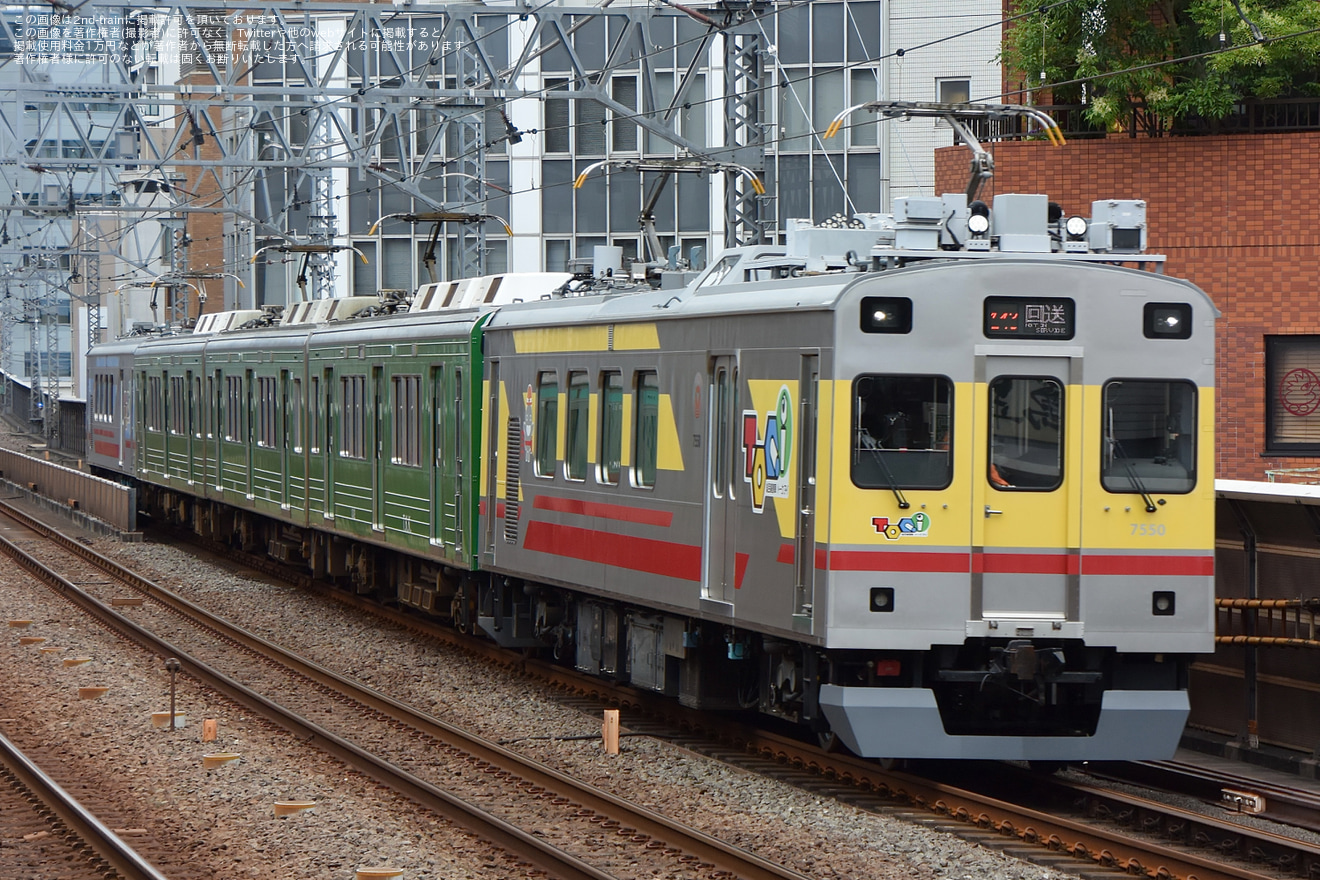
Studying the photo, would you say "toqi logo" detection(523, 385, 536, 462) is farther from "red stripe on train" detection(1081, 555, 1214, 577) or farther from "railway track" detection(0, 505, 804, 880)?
"red stripe on train" detection(1081, 555, 1214, 577)

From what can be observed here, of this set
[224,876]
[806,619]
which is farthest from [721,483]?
[224,876]

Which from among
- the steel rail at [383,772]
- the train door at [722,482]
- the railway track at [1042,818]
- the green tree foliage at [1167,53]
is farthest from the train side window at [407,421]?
the green tree foliage at [1167,53]

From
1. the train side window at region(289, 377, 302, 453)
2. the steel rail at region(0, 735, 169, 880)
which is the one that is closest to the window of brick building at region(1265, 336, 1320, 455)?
the train side window at region(289, 377, 302, 453)

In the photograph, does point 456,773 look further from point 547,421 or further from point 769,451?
point 547,421

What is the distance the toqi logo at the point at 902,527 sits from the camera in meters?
9.94

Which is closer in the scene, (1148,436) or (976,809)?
(976,809)

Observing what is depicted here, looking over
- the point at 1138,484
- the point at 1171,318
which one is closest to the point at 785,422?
the point at 1138,484

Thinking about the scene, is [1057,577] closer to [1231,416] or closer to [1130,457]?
[1130,457]

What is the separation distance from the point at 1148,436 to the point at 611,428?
4.20 m

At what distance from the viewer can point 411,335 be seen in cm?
1786

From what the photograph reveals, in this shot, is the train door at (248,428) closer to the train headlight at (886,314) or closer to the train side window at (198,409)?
the train side window at (198,409)

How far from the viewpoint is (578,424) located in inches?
548

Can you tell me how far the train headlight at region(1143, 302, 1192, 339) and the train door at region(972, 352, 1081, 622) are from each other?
0.52 m

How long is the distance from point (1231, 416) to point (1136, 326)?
9623 millimetres
